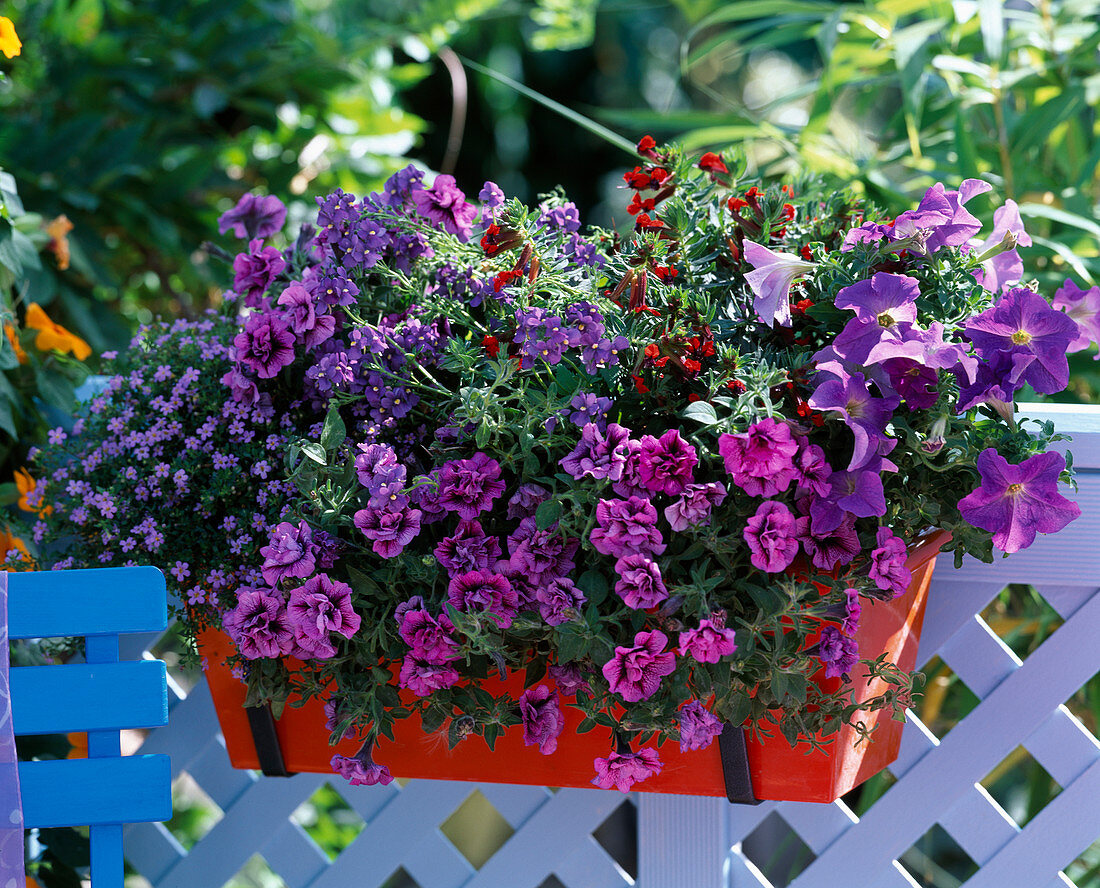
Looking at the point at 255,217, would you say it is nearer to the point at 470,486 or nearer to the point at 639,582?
the point at 470,486

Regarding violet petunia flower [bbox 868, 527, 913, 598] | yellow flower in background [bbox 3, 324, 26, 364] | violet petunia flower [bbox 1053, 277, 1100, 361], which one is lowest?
violet petunia flower [bbox 868, 527, 913, 598]

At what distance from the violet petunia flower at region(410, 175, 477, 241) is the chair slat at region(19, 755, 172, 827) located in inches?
20.0

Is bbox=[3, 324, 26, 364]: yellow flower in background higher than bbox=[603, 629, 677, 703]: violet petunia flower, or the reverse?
bbox=[3, 324, 26, 364]: yellow flower in background

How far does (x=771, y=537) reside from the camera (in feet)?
2.20

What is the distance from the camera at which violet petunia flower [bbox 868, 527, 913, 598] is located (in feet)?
2.28

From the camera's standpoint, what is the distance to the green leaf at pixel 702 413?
66 centimetres

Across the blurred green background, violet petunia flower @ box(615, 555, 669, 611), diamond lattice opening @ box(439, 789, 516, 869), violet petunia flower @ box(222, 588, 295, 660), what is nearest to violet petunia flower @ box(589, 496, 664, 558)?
violet petunia flower @ box(615, 555, 669, 611)

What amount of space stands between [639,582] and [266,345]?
0.38 meters

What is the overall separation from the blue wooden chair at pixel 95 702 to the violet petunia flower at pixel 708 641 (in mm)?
390

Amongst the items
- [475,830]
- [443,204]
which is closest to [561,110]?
[443,204]

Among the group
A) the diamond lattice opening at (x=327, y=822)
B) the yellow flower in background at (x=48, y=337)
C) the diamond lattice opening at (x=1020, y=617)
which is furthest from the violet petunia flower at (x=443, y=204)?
the diamond lattice opening at (x=327, y=822)

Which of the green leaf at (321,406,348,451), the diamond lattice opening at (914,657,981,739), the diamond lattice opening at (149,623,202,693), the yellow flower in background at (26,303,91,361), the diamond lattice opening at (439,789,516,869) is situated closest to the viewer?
the green leaf at (321,406,348,451)

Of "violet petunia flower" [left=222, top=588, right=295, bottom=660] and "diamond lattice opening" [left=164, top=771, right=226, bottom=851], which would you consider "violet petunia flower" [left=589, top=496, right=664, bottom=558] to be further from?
"diamond lattice opening" [left=164, top=771, right=226, bottom=851]

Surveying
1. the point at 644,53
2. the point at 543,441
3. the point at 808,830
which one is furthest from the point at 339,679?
the point at 644,53
